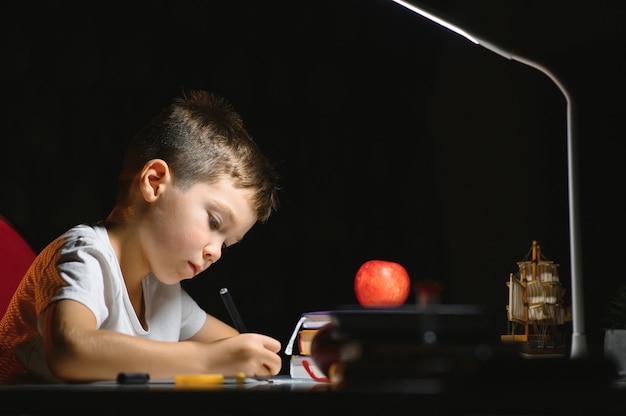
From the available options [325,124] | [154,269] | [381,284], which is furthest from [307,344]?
[325,124]

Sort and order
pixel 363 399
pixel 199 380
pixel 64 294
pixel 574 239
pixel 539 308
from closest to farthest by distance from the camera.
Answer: pixel 363 399 → pixel 199 380 → pixel 574 239 → pixel 64 294 → pixel 539 308

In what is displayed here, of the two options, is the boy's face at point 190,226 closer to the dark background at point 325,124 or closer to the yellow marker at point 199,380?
the dark background at point 325,124

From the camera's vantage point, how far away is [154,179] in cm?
129

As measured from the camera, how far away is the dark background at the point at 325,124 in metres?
1.60

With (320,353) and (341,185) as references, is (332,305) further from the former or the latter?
(320,353)

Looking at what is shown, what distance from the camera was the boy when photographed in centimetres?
92

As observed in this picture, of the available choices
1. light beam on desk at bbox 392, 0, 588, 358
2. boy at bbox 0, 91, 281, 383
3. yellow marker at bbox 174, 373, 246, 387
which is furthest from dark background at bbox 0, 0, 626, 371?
yellow marker at bbox 174, 373, 246, 387

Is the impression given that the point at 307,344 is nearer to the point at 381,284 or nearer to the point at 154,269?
the point at 381,284

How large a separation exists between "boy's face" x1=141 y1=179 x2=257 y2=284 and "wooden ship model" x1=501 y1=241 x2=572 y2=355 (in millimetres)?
480

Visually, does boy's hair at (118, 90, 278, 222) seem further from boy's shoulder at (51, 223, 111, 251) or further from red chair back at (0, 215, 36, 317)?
red chair back at (0, 215, 36, 317)

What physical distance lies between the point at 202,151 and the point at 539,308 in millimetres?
638

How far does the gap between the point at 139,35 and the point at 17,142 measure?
355 mm

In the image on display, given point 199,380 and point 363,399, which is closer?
point 363,399

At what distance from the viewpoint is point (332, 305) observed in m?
1.62
